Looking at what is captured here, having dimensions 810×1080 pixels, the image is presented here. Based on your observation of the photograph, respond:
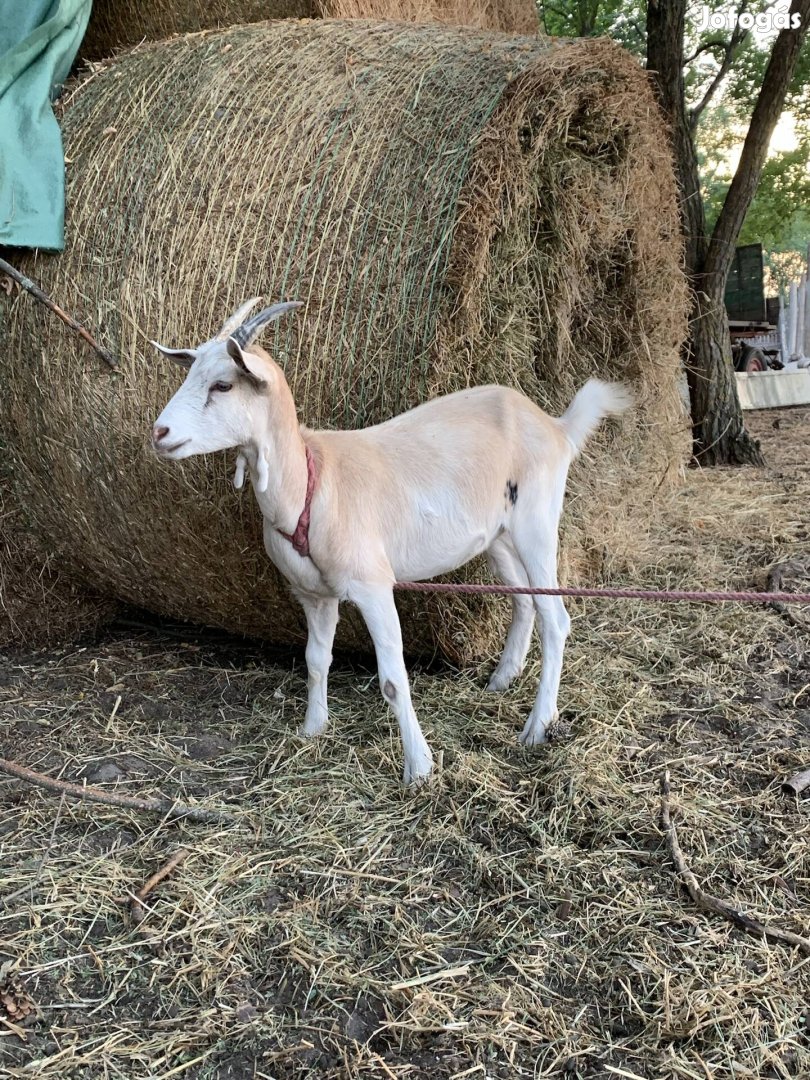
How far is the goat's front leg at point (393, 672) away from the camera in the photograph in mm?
3107

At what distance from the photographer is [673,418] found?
5.49 m

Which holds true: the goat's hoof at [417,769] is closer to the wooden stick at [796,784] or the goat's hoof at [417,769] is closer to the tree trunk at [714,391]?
the wooden stick at [796,784]

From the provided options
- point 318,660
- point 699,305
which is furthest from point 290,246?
point 699,305

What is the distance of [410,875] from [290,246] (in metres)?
2.27

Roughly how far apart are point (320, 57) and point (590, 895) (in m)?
3.39

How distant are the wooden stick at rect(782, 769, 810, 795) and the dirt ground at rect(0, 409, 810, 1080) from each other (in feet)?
0.20

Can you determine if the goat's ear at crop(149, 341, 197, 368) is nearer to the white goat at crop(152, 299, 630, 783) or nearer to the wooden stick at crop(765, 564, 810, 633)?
the white goat at crop(152, 299, 630, 783)

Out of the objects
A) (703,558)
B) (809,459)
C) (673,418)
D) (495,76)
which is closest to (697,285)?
(809,459)

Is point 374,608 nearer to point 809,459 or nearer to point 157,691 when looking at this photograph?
point 157,691

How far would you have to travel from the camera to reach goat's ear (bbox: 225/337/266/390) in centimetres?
266

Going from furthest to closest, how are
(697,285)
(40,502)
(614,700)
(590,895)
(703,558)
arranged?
(697,285)
(703,558)
(40,502)
(614,700)
(590,895)

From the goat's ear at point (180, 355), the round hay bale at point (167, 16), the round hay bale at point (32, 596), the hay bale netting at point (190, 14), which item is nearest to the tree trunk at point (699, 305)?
the hay bale netting at point (190, 14)

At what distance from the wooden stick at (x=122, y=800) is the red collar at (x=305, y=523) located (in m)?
0.90

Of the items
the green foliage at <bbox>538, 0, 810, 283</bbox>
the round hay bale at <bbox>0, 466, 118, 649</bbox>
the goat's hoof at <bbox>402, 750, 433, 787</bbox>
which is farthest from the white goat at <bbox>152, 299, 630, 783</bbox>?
the green foliage at <bbox>538, 0, 810, 283</bbox>
